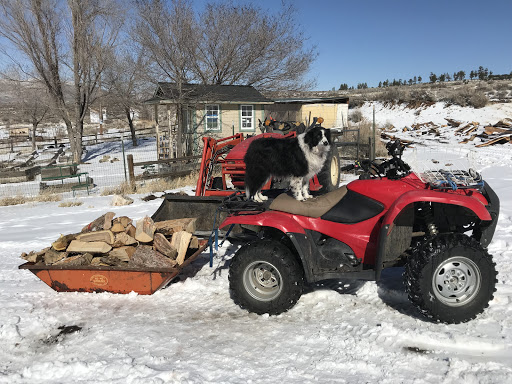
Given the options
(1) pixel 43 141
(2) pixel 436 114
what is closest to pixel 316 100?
(2) pixel 436 114

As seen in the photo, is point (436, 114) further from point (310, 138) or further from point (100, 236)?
point (100, 236)

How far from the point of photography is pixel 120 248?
4.56 meters

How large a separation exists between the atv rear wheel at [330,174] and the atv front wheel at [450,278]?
162 inches

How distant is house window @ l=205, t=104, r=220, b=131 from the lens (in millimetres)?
22812

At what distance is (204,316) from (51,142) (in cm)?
3895

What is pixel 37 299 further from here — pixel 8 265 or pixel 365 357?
pixel 365 357

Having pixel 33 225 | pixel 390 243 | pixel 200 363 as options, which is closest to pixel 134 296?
pixel 200 363

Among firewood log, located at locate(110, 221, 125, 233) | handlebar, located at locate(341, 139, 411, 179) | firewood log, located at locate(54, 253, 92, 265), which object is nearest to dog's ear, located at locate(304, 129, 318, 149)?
handlebar, located at locate(341, 139, 411, 179)

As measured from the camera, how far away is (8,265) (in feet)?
17.9

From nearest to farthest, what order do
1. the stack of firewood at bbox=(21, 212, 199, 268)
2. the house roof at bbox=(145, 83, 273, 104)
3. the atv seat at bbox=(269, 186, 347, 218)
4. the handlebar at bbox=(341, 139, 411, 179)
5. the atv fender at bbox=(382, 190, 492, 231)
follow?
the atv fender at bbox=(382, 190, 492, 231) → the handlebar at bbox=(341, 139, 411, 179) → the atv seat at bbox=(269, 186, 347, 218) → the stack of firewood at bbox=(21, 212, 199, 268) → the house roof at bbox=(145, 83, 273, 104)

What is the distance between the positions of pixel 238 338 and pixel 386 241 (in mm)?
1538

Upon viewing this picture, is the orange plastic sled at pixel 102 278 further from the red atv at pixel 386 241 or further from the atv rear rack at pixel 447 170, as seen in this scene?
the atv rear rack at pixel 447 170

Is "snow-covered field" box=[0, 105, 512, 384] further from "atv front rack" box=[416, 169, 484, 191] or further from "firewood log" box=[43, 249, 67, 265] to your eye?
"firewood log" box=[43, 249, 67, 265]

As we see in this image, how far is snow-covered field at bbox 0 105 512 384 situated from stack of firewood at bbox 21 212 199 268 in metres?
0.37
